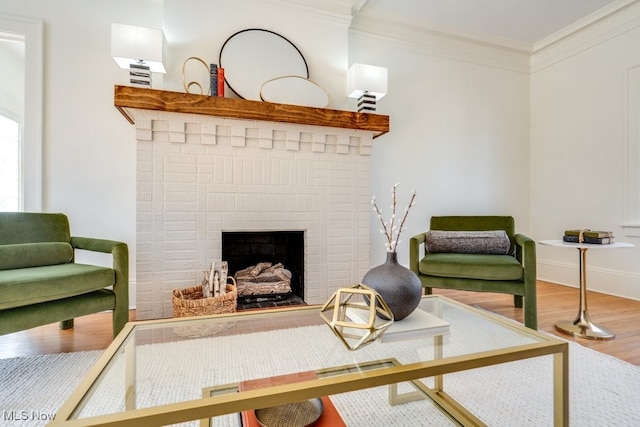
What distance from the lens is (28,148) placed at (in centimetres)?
226

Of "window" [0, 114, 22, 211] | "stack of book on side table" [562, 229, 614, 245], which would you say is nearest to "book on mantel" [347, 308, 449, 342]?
"stack of book on side table" [562, 229, 614, 245]

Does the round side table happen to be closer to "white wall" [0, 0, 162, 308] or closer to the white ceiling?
the white ceiling

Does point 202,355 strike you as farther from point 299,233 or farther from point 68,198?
point 68,198

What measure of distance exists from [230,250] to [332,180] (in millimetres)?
971

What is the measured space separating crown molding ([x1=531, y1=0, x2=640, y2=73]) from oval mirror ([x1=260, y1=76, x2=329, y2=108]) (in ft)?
8.59

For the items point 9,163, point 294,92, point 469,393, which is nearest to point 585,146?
point 294,92

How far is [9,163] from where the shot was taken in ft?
11.2

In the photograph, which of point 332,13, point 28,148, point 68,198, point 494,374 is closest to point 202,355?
point 494,374

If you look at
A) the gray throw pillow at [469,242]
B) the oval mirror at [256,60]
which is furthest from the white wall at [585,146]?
the oval mirror at [256,60]

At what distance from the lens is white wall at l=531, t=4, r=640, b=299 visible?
2.76 m

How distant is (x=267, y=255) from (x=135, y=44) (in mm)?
1698

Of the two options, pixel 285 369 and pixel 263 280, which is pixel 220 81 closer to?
pixel 263 280

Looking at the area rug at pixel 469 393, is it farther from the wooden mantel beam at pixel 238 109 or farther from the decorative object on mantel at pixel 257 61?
the decorative object on mantel at pixel 257 61

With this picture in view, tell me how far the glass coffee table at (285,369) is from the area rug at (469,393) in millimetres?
11
